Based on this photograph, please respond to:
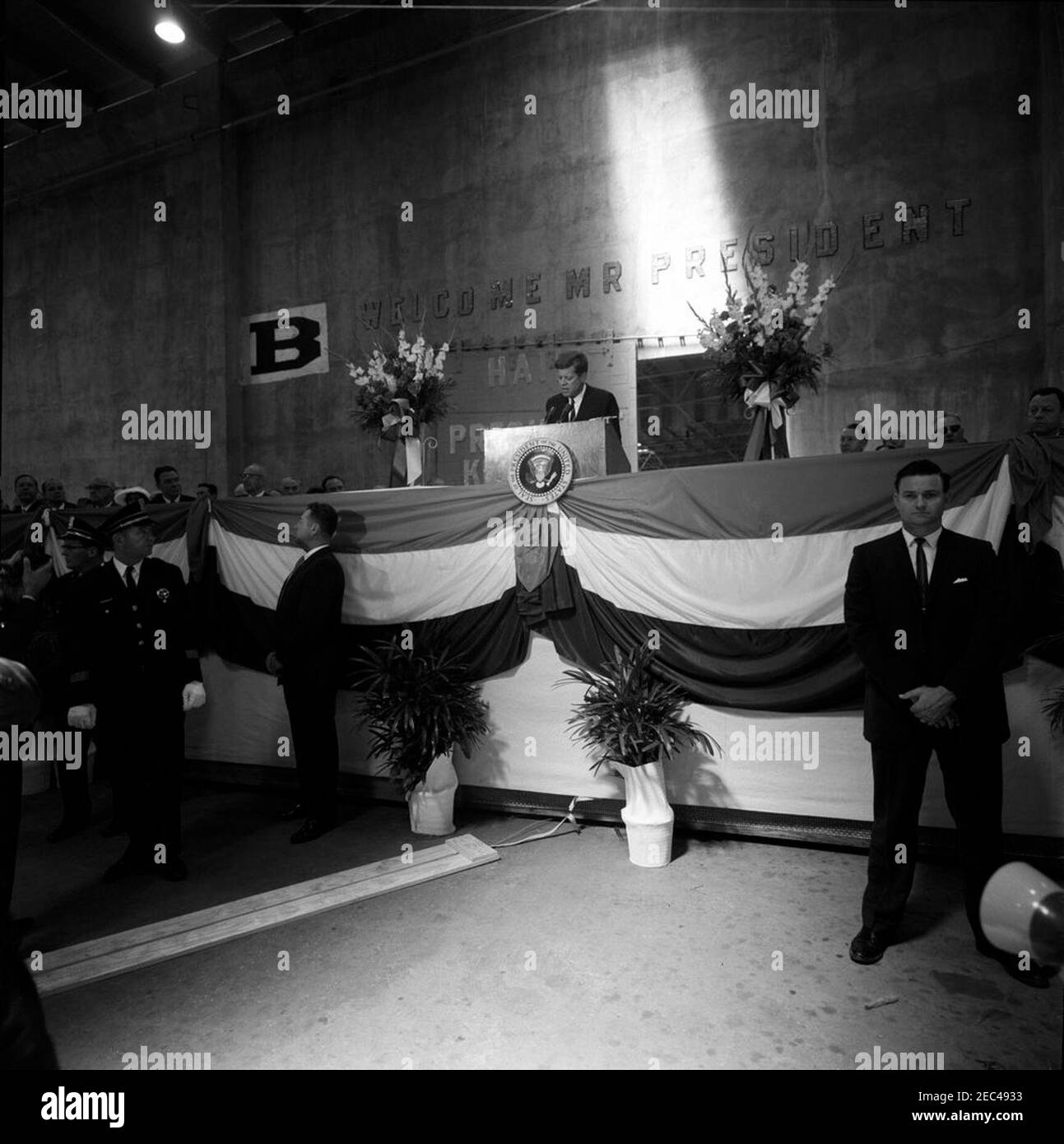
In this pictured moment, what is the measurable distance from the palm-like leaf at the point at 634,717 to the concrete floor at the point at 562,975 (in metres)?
0.54

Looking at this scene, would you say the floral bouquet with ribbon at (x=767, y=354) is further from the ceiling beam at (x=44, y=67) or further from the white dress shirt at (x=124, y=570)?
the ceiling beam at (x=44, y=67)

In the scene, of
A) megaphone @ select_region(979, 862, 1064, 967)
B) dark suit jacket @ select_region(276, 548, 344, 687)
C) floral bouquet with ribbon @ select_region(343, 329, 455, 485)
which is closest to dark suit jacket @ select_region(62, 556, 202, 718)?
dark suit jacket @ select_region(276, 548, 344, 687)

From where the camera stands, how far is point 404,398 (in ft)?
15.5

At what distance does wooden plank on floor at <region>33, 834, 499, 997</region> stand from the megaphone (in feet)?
8.80

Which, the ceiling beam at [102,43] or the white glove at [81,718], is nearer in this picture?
the white glove at [81,718]

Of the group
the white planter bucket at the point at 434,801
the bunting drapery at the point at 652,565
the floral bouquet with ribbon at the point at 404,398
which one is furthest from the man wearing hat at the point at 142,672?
the floral bouquet with ribbon at the point at 404,398

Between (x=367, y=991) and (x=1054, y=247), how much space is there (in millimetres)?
7365

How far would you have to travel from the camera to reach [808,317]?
3.86 metres

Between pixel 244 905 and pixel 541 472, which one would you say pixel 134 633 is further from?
pixel 541 472

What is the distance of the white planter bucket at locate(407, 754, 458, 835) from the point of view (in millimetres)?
3934

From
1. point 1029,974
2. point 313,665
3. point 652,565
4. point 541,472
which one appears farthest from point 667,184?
point 1029,974

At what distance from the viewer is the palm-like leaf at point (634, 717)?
3465mm
